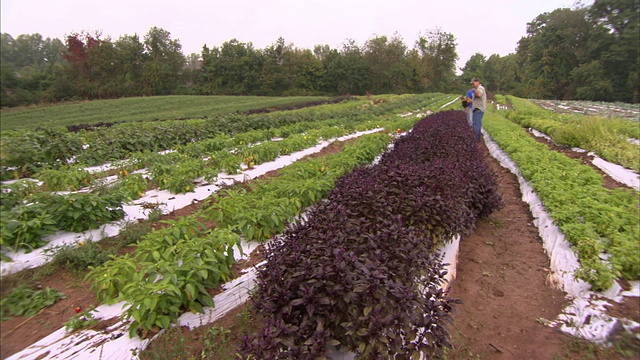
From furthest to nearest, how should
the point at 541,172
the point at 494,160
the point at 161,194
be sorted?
1. the point at 494,160
2. the point at 541,172
3. the point at 161,194

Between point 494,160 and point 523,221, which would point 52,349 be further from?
point 494,160

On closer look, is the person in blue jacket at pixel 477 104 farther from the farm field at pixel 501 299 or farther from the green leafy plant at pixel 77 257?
the green leafy plant at pixel 77 257

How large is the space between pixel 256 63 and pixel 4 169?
55.1m

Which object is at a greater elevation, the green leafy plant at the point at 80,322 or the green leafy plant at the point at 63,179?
the green leafy plant at the point at 63,179

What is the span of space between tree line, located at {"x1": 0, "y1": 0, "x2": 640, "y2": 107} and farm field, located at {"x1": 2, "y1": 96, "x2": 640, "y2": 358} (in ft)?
69.3

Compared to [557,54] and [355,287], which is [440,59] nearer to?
[557,54]

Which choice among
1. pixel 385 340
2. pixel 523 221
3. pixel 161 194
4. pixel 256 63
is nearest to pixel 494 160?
pixel 523 221

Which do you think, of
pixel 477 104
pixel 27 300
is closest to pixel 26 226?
pixel 27 300

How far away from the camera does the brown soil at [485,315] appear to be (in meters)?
2.48

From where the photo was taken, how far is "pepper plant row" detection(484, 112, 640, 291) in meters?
3.11

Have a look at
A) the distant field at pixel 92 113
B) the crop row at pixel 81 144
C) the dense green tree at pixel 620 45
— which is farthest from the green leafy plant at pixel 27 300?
the dense green tree at pixel 620 45

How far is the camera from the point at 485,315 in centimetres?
321

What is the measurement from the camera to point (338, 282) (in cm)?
207

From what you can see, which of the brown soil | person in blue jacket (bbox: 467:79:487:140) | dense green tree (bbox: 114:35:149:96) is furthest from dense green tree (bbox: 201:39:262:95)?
the brown soil
